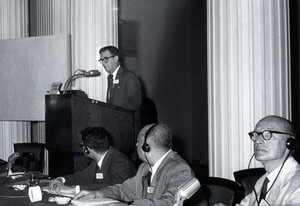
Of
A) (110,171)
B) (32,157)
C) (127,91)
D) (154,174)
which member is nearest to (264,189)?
(154,174)

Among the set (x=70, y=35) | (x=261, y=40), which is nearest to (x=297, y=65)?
(x=261, y=40)

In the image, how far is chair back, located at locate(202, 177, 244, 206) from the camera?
98.4 inches

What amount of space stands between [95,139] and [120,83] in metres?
1.16

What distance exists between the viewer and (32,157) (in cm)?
498

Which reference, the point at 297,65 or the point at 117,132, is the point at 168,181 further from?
the point at 297,65

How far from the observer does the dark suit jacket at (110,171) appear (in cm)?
340

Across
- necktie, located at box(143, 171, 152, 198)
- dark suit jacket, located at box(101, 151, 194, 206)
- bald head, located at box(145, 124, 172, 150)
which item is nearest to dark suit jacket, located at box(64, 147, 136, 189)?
dark suit jacket, located at box(101, 151, 194, 206)

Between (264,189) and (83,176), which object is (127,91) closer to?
(83,176)

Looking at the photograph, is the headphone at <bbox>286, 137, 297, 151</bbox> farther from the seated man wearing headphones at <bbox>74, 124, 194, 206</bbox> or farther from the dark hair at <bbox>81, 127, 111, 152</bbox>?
the dark hair at <bbox>81, 127, 111, 152</bbox>

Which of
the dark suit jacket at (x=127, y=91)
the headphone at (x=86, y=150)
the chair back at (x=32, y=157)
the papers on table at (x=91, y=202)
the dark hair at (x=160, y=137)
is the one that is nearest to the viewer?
the papers on table at (x=91, y=202)

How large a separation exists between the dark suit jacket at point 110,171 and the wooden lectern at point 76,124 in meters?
0.21

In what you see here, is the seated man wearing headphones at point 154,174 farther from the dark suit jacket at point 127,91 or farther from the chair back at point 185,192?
the dark suit jacket at point 127,91

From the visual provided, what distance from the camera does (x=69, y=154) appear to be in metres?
3.91

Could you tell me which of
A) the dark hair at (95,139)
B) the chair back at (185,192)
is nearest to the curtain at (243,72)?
the dark hair at (95,139)
